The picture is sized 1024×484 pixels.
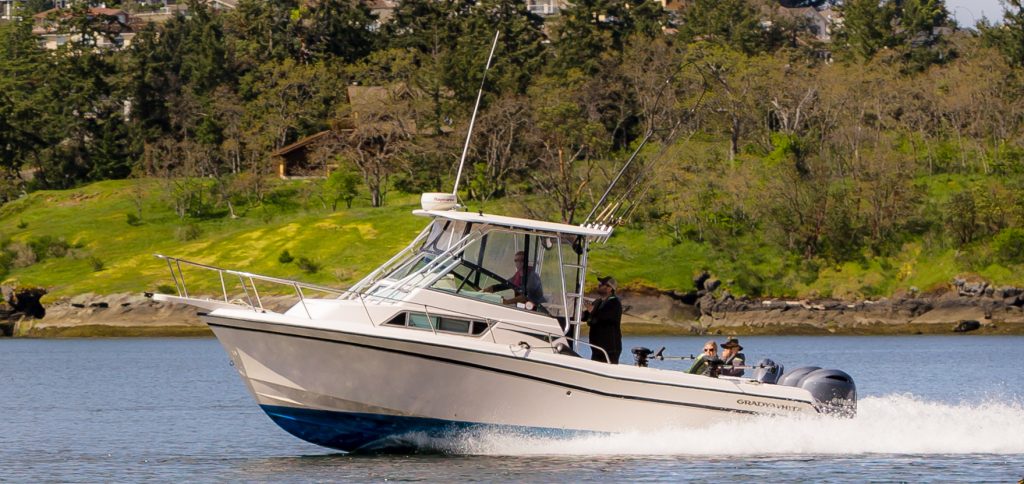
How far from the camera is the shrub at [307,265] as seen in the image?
6319 centimetres

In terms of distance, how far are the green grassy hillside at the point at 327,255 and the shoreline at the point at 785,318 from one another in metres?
1.03

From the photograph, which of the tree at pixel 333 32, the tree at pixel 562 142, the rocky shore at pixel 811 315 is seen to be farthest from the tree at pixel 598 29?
the rocky shore at pixel 811 315

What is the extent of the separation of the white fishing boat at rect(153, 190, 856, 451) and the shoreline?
39475 millimetres

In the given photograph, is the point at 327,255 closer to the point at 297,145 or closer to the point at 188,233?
the point at 188,233

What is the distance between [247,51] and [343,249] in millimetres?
29360

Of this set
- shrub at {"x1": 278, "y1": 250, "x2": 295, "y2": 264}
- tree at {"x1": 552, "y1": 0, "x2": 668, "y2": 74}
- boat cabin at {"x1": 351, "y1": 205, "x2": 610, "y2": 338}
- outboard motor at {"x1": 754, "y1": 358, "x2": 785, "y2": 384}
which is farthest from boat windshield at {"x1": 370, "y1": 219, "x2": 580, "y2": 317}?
tree at {"x1": 552, "y1": 0, "x2": 668, "y2": 74}

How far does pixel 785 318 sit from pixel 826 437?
138 ft

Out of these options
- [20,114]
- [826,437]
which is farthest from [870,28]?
[826,437]

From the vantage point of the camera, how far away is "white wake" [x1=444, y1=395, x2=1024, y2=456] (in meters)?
17.8

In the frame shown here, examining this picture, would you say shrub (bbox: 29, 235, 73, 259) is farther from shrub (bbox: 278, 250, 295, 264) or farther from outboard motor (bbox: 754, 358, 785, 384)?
outboard motor (bbox: 754, 358, 785, 384)

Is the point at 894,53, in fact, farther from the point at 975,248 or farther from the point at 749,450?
the point at 749,450

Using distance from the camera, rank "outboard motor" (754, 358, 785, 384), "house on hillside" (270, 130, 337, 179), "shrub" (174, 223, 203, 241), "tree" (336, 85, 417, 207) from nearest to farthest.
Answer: "outboard motor" (754, 358, 785, 384), "shrub" (174, 223, 203, 241), "tree" (336, 85, 417, 207), "house on hillside" (270, 130, 337, 179)

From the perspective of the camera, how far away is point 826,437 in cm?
1866

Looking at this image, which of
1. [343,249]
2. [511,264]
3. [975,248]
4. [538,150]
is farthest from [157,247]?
[511,264]
